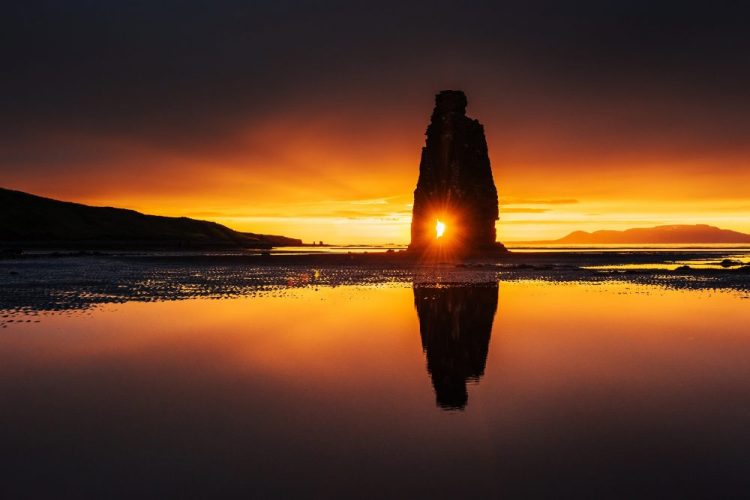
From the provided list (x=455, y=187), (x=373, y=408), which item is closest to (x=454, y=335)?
(x=373, y=408)

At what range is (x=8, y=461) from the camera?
8.05 m

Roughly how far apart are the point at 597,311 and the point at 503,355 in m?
11.6

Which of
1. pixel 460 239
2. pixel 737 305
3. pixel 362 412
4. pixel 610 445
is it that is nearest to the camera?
pixel 610 445

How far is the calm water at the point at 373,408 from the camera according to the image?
741cm

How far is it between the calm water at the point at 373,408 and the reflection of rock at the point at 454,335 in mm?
111

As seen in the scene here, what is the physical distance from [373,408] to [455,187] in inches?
3671

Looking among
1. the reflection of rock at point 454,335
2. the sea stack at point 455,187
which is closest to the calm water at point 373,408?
the reflection of rock at point 454,335

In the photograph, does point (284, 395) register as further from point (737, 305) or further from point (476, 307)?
point (737, 305)

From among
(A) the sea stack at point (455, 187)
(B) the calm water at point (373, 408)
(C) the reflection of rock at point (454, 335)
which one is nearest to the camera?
(B) the calm water at point (373, 408)

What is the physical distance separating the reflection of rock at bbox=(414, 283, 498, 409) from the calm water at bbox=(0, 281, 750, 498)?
111mm

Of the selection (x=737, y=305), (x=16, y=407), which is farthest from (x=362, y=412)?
(x=737, y=305)

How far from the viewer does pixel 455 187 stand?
102 m

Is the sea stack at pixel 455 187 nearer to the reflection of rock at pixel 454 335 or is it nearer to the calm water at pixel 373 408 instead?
the reflection of rock at pixel 454 335

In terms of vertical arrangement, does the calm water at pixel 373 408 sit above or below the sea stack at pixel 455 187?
below
